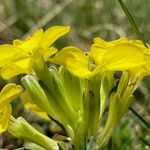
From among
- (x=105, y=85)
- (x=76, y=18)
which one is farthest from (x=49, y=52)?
(x=76, y=18)

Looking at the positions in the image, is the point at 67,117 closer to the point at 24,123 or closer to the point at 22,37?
the point at 24,123

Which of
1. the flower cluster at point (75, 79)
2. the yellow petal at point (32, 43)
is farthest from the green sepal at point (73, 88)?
the yellow petal at point (32, 43)

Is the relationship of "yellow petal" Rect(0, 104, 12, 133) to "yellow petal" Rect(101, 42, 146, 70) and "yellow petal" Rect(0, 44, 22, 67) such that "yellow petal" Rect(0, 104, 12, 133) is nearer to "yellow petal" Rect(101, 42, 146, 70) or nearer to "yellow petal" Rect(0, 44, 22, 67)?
"yellow petal" Rect(0, 44, 22, 67)

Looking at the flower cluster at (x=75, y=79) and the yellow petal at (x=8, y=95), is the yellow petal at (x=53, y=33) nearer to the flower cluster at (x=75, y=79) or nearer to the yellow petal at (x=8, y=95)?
the flower cluster at (x=75, y=79)

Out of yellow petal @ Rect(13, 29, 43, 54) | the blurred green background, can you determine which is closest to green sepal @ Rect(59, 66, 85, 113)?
yellow petal @ Rect(13, 29, 43, 54)

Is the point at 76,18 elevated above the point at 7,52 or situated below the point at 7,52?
below

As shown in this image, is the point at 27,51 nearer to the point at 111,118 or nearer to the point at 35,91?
the point at 35,91

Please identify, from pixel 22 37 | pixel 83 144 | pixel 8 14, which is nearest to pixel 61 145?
pixel 83 144
